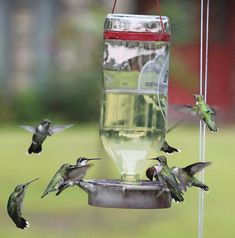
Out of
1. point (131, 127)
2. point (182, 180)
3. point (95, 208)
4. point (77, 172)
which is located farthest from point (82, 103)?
point (77, 172)

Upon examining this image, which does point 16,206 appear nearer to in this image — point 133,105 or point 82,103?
point 133,105

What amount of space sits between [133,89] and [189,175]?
0.33 metres

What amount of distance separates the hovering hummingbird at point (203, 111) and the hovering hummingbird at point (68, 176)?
0.39 meters

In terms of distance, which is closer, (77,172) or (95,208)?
(77,172)

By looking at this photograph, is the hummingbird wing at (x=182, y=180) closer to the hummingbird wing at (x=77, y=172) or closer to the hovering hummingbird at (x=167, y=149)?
the hovering hummingbird at (x=167, y=149)

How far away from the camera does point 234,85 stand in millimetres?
17188

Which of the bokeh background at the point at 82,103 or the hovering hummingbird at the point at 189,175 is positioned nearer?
the hovering hummingbird at the point at 189,175

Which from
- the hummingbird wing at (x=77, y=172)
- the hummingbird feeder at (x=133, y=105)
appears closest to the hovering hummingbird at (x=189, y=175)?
the hummingbird feeder at (x=133, y=105)

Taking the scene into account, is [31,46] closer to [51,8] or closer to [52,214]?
[51,8]

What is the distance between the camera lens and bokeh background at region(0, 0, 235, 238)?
37.3 feet

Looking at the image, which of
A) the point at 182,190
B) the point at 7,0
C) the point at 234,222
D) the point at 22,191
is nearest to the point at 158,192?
the point at 182,190

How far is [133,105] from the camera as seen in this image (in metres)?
4.14

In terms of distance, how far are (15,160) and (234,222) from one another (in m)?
3.88

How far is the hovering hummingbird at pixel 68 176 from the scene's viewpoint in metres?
3.96
